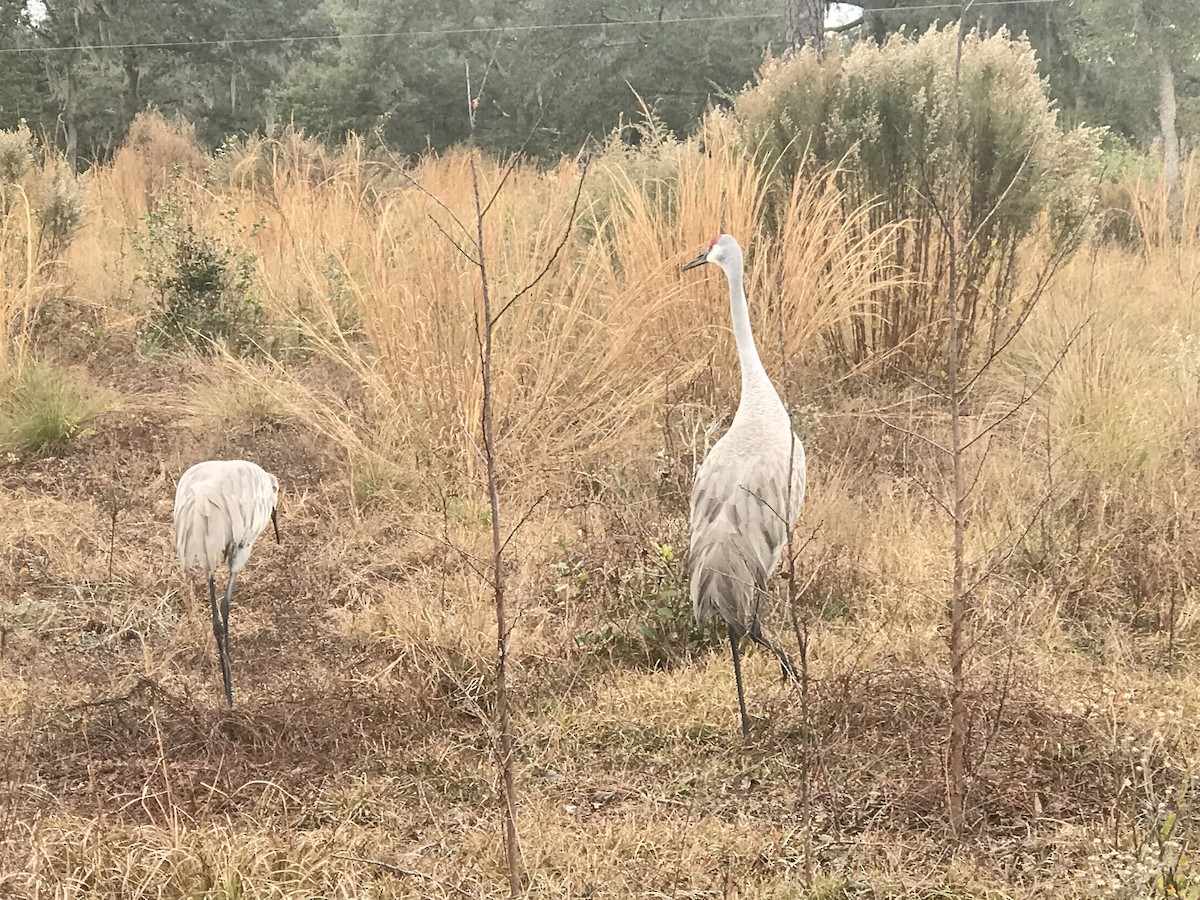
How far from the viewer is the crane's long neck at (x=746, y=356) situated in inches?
116

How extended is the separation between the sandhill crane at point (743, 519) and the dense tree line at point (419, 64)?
1484cm

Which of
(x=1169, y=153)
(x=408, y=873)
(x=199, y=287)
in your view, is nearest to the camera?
(x=408, y=873)

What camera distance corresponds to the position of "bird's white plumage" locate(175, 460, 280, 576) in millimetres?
2854

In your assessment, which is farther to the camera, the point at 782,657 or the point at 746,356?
the point at 746,356

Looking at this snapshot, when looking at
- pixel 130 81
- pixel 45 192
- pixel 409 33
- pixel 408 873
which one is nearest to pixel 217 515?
pixel 408 873

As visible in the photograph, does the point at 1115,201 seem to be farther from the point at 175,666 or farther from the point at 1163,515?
the point at 175,666

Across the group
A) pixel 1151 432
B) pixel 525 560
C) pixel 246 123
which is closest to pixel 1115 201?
pixel 1151 432

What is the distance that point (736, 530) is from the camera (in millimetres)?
2662

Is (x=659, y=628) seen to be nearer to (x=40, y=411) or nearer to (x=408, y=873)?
(x=408, y=873)

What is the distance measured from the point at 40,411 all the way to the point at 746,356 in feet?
11.9

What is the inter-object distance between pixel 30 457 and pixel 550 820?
3.76m

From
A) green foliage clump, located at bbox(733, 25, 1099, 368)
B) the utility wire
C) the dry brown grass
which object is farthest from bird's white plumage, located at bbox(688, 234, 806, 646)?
the utility wire

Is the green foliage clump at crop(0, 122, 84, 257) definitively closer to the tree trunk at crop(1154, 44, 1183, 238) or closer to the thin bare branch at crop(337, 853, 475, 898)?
the thin bare branch at crop(337, 853, 475, 898)

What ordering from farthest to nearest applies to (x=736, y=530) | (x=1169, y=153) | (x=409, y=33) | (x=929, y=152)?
(x=409, y=33) < (x=1169, y=153) < (x=929, y=152) < (x=736, y=530)
